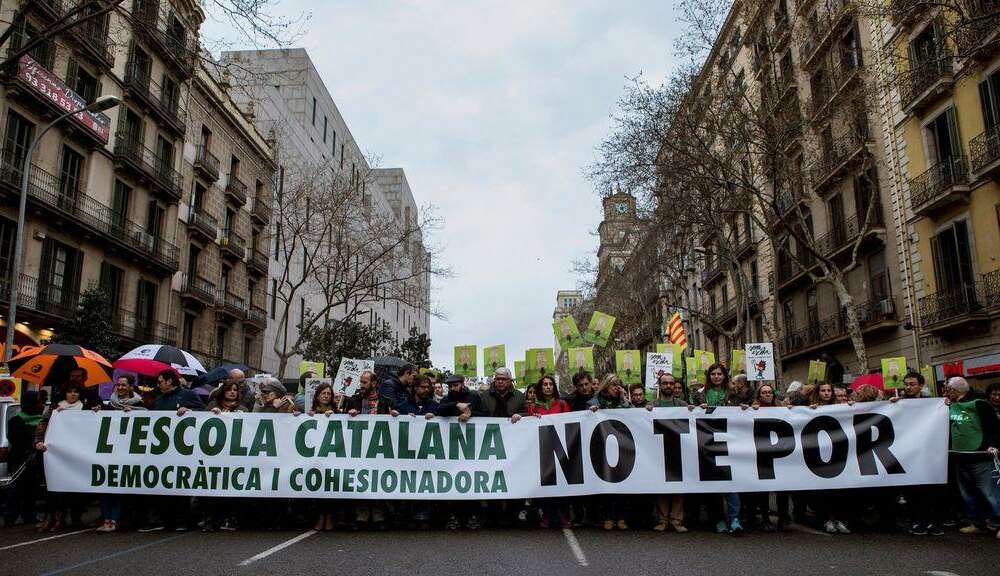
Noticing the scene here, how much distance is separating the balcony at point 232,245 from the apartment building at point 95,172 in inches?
151

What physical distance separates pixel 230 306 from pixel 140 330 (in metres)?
7.20

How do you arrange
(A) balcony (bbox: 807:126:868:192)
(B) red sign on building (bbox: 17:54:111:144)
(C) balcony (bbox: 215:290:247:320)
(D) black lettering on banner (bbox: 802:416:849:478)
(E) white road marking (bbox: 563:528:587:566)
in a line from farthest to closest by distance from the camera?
(C) balcony (bbox: 215:290:247:320) → (A) balcony (bbox: 807:126:868:192) → (B) red sign on building (bbox: 17:54:111:144) → (D) black lettering on banner (bbox: 802:416:849:478) → (E) white road marking (bbox: 563:528:587:566)

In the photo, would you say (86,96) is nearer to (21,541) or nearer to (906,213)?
(21,541)

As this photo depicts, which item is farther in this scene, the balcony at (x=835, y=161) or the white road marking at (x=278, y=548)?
the balcony at (x=835, y=161)

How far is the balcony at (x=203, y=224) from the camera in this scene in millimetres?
33344

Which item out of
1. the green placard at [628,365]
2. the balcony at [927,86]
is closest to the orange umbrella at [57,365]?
the green placard at [628,365]

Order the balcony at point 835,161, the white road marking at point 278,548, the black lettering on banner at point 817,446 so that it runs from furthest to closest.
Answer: the balcony at point 835,161 → the black lettering on banner at point 817,446 → the white road marking at point 278,548

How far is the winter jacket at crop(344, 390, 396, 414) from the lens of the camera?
32.5 ft

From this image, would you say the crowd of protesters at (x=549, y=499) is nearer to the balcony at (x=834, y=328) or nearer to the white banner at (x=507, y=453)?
the white banner at (x=507, y=453)

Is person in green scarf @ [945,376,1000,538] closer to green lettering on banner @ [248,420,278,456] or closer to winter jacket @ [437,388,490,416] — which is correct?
winter jacket @ [437,388,490,416]

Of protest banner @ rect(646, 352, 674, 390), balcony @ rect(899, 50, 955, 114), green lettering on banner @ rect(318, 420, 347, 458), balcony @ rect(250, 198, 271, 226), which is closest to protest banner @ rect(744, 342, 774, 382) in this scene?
protest banner @ rect(646, 352, 674, 390)

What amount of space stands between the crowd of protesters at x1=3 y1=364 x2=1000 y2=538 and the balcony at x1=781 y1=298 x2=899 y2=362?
17.4 metres

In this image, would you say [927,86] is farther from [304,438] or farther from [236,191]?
[236,191]

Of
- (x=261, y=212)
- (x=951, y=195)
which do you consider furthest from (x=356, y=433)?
(x=261, y=212)
